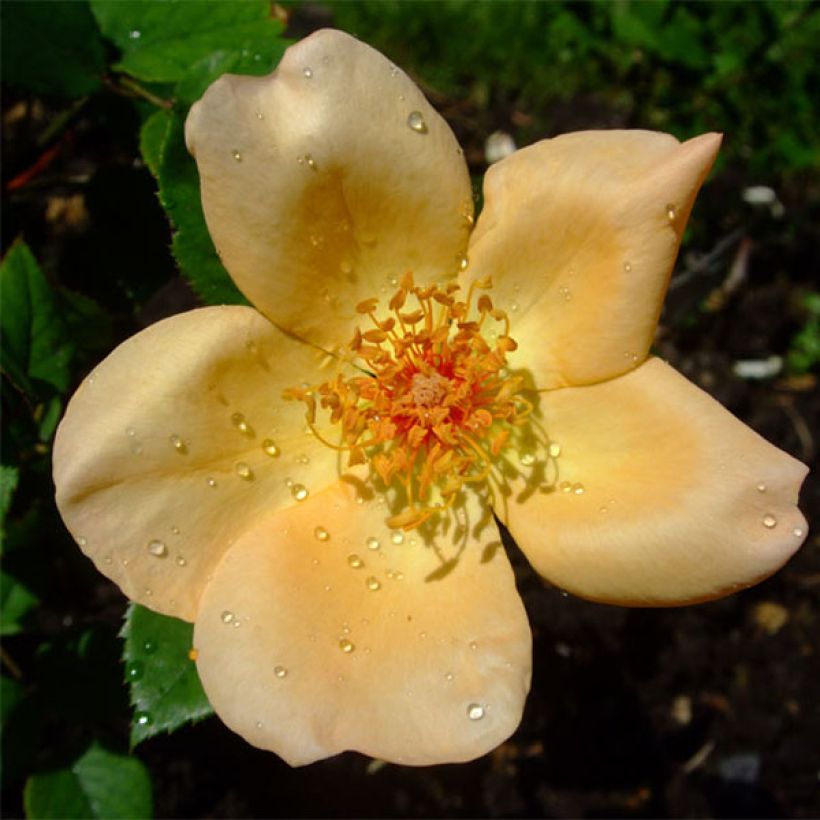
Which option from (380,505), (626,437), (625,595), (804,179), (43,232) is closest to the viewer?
(625,595)

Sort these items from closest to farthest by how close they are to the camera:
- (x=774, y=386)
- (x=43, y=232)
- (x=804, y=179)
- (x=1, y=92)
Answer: (x=1, y=92) < (x=43, y=232) < (x=774, y=386) < (x=804, y=179)

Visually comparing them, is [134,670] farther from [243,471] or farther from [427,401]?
[427,401]

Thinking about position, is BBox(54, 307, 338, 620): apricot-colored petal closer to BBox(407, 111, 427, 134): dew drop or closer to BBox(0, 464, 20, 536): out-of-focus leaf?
BBox(0, 464, 20, 536): out-of-focus leaf

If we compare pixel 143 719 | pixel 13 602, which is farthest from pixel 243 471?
pixel 13 602

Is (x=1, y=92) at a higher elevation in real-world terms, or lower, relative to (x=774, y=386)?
higher

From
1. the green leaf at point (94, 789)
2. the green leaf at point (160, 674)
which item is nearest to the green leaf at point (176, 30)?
the green leaf at point (160, 674)

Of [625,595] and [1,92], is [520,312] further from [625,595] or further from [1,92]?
[1,92]

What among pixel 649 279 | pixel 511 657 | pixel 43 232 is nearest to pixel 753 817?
pixel 511 657

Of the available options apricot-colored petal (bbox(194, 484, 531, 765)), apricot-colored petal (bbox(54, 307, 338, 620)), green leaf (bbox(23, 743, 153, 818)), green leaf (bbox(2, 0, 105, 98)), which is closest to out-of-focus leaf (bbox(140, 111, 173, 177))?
green leaf (bbox(2, 0, 105, 98))
